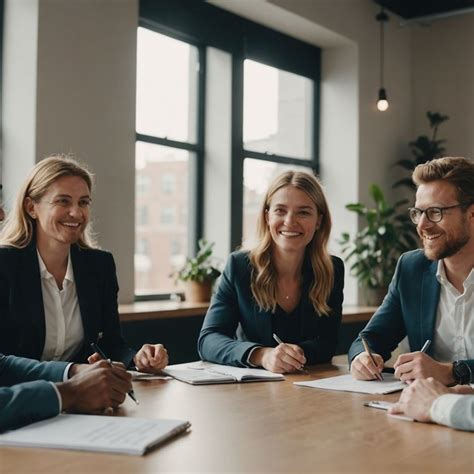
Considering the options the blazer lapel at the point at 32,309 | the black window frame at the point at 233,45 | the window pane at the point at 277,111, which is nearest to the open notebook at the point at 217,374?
the blazer lapel at the point at 32,309

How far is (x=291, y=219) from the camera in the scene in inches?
117

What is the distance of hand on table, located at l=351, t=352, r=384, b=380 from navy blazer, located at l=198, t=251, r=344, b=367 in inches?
15.0

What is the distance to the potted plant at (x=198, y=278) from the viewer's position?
5051 millimetres

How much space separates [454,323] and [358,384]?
1.80ft

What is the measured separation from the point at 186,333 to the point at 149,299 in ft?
2.29

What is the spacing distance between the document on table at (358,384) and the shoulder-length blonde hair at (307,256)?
57 centimetres

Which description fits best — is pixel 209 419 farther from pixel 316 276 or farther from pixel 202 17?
pixel 202 17

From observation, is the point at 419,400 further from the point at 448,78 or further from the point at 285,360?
the point at 448,78

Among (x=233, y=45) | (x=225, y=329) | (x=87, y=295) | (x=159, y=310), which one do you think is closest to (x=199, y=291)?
(x=159, y=310)

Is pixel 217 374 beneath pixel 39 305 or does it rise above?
beneath

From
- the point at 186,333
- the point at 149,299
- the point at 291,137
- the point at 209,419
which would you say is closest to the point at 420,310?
the point at 209,419

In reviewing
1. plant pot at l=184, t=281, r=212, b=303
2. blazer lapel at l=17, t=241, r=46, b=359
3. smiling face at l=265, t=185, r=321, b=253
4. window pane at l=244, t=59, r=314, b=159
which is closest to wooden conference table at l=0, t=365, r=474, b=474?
blazer lapel at l=17, t=241, r=46, b=359

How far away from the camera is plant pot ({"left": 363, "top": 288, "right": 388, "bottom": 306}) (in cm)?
618

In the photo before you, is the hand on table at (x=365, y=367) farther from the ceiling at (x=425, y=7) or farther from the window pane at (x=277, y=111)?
the ceiling at (x=425, y=7)
